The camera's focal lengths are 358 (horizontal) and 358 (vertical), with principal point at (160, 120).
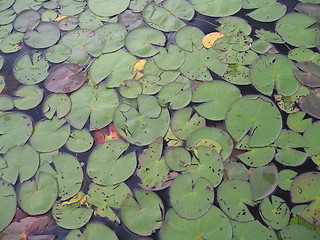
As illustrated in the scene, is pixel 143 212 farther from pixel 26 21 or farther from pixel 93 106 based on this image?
pixel 26 21

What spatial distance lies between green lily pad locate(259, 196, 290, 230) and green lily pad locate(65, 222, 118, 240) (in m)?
0.55

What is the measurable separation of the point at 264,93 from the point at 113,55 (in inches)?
30.2

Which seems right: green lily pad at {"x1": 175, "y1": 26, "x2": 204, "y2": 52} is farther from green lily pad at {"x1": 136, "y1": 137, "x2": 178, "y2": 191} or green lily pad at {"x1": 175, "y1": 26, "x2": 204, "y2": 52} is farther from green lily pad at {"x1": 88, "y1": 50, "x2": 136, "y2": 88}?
green lily pad at {"x1": 136, "y1": 137, "x2": 178, "y2": 191}

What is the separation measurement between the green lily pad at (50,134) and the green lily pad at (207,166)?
56cm

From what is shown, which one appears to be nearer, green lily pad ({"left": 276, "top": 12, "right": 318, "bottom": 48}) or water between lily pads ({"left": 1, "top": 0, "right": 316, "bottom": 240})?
water between lily pads ({"left": 1, "top": 0, "right": 316, "bottom": 240})

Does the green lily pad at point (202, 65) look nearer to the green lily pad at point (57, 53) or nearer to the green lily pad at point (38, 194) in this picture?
the green lily pad at point (57, 53)

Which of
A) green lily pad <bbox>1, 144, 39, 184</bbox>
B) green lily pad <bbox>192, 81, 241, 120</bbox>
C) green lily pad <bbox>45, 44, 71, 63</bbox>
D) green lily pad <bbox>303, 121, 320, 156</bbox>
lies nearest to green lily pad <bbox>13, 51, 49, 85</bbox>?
green lily pad <bbox>45, 44, 71, 63</bbox>

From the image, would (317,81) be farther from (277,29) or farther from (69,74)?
(69,74)

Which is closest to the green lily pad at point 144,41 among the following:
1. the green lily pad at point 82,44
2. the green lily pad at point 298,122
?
the green lily pad at point 82,44

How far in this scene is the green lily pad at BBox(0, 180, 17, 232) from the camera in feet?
4.60

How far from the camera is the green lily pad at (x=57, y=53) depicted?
1853mm

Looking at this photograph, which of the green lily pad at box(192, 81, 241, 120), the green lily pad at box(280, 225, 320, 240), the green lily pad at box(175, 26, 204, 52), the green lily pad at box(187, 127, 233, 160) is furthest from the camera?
the green lily pad at box(175, 26, 204, 52)

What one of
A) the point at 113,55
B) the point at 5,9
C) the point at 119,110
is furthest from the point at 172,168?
the point at 5,9

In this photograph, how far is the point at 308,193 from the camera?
1349mm
